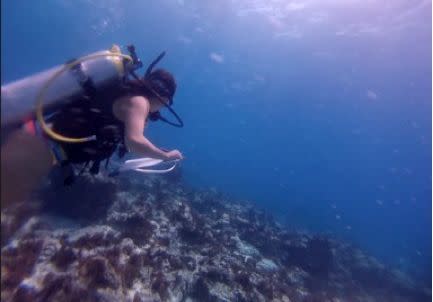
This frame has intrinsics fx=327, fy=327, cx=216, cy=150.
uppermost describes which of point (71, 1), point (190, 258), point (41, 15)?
point (190, 258)

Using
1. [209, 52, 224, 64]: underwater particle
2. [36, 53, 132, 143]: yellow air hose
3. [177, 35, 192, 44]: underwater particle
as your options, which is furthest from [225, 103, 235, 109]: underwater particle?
[36, 53, 132, 143]: yellow air hose

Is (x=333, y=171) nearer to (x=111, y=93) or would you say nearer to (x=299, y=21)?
(x=299, y=21)

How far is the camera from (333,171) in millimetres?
123438

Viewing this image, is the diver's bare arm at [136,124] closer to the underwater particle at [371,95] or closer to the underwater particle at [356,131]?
the underwater particle at [371,95]

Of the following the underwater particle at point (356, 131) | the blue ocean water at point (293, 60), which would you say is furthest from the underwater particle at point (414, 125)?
the underwater particle at point (356, 131)

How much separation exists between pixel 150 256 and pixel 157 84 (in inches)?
215

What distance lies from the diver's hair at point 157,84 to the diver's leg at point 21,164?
1283mm

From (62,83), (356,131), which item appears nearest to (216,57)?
(356,131)

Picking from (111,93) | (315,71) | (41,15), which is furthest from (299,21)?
(41,15)

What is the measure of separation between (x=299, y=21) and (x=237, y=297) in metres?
29.7

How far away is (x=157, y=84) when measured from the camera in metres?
4.28

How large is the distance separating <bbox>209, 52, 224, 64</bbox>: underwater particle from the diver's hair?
4635cm

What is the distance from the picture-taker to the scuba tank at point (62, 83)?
129 inches

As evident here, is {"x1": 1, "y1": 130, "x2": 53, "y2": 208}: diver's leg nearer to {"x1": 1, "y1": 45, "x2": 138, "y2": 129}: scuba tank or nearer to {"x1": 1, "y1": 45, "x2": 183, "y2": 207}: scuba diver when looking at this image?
{"x1": 1, "y1": 45, "x2": 183, "y2": 207}: scuba diver
